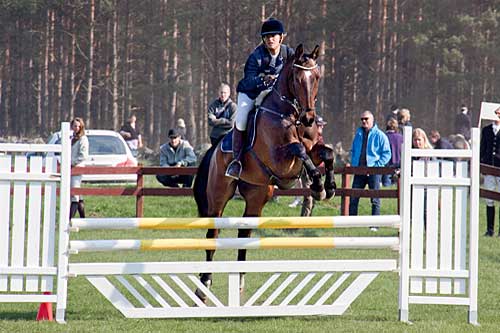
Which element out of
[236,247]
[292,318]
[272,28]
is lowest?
[292,318]

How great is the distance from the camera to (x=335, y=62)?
178 feet

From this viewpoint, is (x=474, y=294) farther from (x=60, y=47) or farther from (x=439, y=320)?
Result: (x=60, y=47)

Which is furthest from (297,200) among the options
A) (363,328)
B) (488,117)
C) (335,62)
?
(335,62)

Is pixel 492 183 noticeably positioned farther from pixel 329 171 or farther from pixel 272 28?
pixel 329 171

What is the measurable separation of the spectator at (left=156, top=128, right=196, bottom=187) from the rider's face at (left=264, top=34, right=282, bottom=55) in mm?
9226

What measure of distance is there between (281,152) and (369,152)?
8.03 metres

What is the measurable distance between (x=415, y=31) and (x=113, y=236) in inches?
1342

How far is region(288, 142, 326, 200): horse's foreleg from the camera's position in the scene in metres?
9.48

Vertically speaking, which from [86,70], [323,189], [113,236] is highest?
[86,70]

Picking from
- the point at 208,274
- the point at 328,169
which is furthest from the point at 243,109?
the point at 208,274

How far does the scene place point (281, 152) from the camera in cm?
997

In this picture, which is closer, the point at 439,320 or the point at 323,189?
the point at 439,320

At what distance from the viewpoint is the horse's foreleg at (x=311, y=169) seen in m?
9.48

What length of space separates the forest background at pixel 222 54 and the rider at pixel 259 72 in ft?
117
